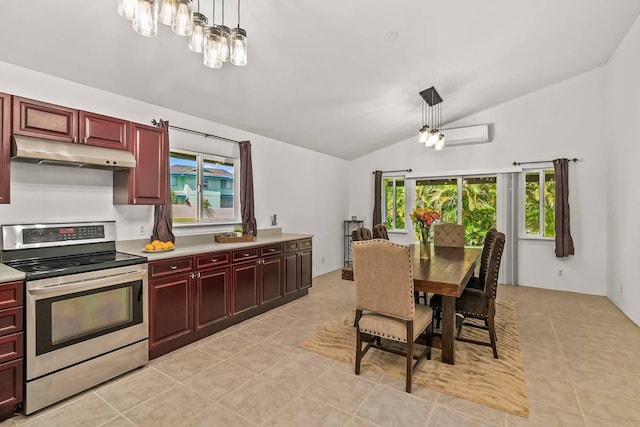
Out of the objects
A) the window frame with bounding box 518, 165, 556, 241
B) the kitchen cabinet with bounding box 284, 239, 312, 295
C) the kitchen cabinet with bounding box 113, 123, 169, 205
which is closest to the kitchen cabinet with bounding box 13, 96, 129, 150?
the kitchen cabinet with bounding box 113, 123, 169, 205

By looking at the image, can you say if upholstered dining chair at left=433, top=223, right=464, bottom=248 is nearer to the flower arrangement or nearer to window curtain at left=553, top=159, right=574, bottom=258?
the flower arrangement

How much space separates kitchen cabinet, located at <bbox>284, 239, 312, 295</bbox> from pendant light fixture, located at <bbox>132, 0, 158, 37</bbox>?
313cm

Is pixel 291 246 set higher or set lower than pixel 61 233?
lower

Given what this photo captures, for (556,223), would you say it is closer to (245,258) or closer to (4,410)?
(245,258)

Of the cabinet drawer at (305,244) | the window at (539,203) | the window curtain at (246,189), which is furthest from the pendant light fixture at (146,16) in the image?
the window at (539,203)

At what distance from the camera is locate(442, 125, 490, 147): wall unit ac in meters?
5.57

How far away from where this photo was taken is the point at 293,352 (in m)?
2.92

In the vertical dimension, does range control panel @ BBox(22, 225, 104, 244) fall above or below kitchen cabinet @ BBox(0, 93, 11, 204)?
below

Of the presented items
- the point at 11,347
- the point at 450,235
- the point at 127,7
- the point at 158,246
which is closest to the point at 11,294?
the point at 11,347

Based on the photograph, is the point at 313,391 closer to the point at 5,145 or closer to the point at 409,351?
the point at 409,351

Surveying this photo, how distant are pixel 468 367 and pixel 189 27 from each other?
312cm

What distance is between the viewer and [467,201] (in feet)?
19.7

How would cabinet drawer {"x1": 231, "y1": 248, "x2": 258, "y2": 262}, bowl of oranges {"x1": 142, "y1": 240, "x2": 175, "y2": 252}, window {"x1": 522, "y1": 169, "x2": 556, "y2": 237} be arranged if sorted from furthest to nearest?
1. window {"x1": 522, "y1": 169, "x2": 556, "y2": 237}
2. cabinet drawer {"x1": 231, "y1": 248, "x2": 258, "y2": 262}
3. bowl of oranges {"x1": 142, "y1": 240, "x2": 175, "y2": 252}

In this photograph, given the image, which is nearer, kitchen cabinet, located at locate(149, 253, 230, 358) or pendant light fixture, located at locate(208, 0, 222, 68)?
pendant light fixture, located at locate(208, 0, 222, 68)
